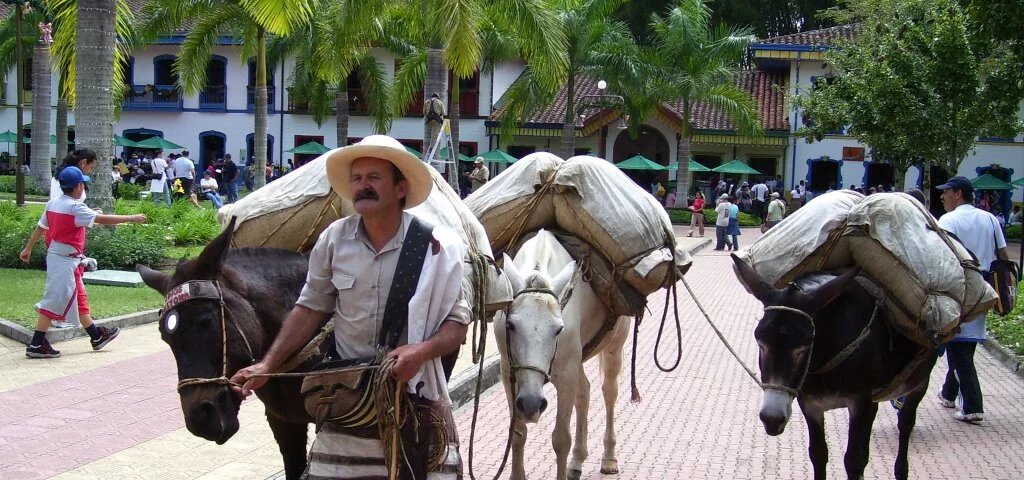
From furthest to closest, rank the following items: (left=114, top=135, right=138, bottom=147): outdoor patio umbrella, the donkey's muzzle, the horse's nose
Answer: (left=114, top=135, right=138, bottom=147): outdoor patio umbrella, the horse's nose, the donkey's muzzle

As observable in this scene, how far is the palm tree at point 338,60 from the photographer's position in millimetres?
21053

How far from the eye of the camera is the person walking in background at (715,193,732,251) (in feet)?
94.0

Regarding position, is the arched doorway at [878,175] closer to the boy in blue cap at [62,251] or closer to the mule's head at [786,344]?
the boy in blue cap at [62,251]

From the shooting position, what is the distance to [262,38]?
87.3 ft

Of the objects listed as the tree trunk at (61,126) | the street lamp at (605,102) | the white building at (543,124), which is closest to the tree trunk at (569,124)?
the street lamp at (605,102)

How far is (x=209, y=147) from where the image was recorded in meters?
48.7

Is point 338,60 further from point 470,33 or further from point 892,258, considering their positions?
point 892,258

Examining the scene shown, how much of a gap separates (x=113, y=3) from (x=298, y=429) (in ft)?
36.7

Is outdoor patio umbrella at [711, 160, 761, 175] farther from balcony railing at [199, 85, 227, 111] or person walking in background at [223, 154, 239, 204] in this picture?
balcony railing at [199, 85, 227, 111]

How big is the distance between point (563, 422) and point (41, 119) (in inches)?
1280

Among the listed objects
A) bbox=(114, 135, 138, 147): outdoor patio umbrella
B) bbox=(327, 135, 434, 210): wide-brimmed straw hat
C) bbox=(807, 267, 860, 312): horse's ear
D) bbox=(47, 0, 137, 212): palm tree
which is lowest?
bbox=(807, 267, 860, 312): horse's ear

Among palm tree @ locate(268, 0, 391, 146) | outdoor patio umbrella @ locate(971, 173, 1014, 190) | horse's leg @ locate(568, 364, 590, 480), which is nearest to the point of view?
horse's leg @ locate(568, 364, 590, 480)

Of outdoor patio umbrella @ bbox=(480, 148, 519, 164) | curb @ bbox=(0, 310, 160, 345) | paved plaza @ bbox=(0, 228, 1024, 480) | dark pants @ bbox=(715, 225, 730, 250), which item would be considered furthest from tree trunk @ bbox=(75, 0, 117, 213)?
outdoor patio umbrella @ bbox=(480, 148, 519, 164)

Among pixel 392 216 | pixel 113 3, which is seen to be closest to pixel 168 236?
pixel 113 3
